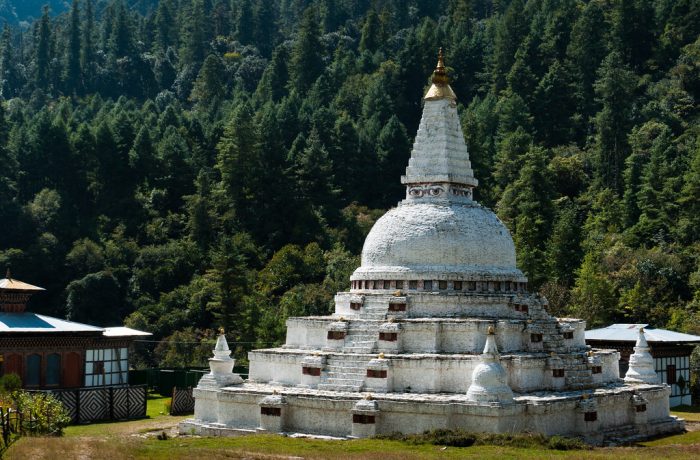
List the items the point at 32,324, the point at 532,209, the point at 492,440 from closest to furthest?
the point at 492,440
the point at 32,324
the point at 532,209

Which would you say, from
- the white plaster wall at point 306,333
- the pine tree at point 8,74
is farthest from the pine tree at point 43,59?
the white plaster wall at point 306,333

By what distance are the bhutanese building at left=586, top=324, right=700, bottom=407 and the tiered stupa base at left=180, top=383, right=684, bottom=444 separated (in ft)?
26.0

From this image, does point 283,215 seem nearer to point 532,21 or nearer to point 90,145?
point 90,145

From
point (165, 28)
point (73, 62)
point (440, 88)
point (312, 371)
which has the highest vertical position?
point (165, 28)

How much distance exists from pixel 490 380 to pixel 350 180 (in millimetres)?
57011

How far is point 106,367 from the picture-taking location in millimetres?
55000

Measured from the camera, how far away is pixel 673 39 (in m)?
105

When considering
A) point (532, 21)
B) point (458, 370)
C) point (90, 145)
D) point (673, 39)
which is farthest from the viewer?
point (532, 21)

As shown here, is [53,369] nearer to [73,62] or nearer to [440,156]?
[440,156]

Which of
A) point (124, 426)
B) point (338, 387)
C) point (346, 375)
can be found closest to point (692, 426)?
point (346, 375)

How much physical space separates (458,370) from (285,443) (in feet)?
22.6

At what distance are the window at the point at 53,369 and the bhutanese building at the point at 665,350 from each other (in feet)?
77.1

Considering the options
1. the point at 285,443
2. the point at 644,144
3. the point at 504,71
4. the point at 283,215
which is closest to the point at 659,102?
the point at 644,144

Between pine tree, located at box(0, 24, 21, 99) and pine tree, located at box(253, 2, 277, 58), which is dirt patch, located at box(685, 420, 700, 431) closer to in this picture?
pine tree, located at box(253, 2, 277, 58)
